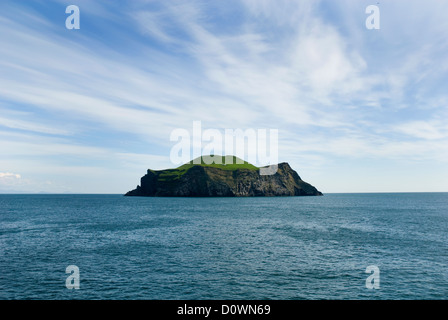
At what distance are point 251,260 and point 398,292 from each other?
1762 cm

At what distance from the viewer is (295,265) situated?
36406mm

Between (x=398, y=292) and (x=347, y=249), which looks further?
(x=347, y=249)

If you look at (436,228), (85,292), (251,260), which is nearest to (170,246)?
(251,260)

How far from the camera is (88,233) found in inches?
2399
